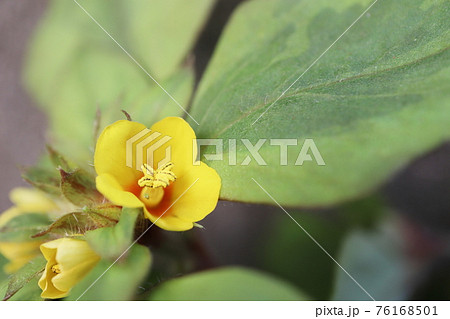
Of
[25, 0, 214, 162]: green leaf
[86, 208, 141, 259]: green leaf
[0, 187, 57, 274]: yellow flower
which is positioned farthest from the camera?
[25, 0, 214, 162]: green leaf

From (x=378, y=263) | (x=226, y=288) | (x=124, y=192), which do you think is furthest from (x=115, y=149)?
(x=378, y=263)

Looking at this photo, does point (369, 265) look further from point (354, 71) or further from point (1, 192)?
point (1, 192)

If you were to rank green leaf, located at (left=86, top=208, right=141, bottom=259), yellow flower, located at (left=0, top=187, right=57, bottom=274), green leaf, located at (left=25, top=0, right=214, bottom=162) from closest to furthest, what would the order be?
green leaf, located at (left=86, top=208, right=141, bottom=259) < yellow flower, located at (left=0, top=187, right=57, bottom=274) < green leaf, located at (left=25, top=0, right=214, bottom=162)

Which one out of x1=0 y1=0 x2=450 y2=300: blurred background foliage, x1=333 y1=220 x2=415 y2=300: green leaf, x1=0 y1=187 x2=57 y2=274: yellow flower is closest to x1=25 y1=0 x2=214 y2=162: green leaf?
x1=0 y1=0 x2=450 y2=300: blurred background foliage

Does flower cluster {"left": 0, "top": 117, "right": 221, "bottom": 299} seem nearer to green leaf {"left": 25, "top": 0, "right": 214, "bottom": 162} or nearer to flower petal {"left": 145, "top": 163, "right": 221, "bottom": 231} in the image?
flower petal {"left": 145, "top": 163, "right": 221, "bottom": 231}

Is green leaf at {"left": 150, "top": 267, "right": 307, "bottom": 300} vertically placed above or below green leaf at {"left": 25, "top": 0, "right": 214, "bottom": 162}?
below

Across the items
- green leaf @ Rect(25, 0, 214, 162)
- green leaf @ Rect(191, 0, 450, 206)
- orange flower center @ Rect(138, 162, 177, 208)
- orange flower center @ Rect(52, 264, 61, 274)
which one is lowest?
orange flower center @ Rect(52, 264, 61, 274)

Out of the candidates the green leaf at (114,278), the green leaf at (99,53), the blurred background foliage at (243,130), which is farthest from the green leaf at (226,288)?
the green leaf at (99,53)
